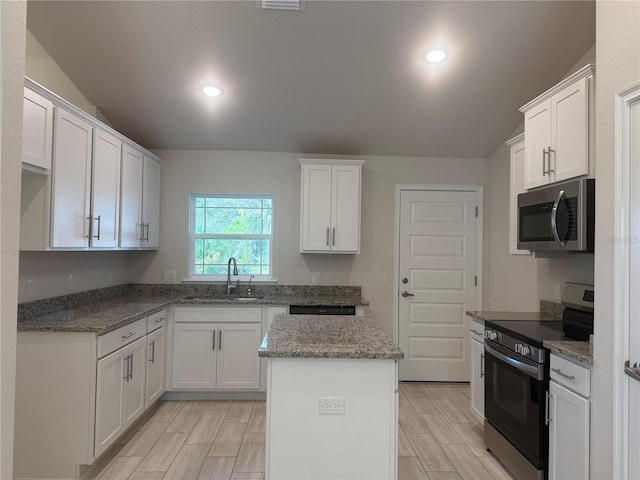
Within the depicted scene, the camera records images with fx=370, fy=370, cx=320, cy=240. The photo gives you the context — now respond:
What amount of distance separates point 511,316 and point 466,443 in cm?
99

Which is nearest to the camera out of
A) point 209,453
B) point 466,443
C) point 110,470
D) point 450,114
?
point 110,470

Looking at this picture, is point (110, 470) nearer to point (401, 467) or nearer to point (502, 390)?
point (401, 467)

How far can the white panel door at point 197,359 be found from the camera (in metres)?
3.40

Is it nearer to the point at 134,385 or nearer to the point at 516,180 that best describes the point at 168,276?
the point at 134,385

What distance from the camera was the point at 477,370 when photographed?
9.27 ft

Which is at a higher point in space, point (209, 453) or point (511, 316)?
point (511, 316)

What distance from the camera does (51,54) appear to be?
2793 mm

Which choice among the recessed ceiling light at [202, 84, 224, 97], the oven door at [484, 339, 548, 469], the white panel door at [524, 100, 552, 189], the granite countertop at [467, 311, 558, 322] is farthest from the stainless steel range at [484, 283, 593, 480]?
the recessed ceiling light at [202, 84, 224, 97]

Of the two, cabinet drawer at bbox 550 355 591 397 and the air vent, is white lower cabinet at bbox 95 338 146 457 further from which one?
cabinet drawer at bbox 550 355 591 397

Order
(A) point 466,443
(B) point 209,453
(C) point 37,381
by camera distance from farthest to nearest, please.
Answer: (A) point 466,443 → (B) point 209,453 → (C) point 37,381

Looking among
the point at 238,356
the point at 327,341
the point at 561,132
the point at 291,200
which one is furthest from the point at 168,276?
the point at 561,132

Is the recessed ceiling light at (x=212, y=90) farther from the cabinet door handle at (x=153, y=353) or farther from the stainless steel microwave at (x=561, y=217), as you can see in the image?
the stainless steel microwave at (x=561, y=217)

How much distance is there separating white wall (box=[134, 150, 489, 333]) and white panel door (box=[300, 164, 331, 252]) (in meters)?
0.34

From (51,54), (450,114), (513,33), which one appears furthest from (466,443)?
(51,54)
